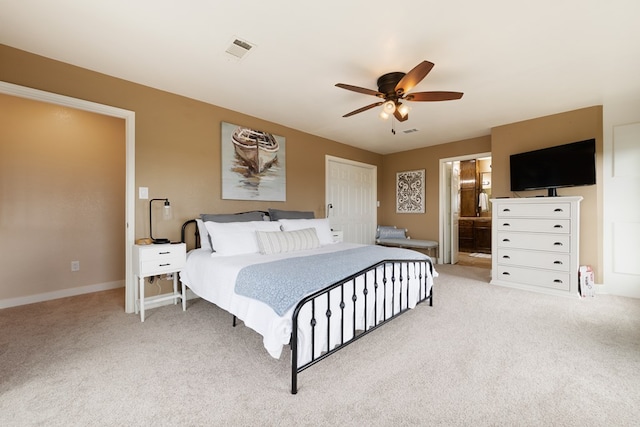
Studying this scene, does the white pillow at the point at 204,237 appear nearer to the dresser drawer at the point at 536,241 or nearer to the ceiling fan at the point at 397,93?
the ceiling fan at the point at 397,93

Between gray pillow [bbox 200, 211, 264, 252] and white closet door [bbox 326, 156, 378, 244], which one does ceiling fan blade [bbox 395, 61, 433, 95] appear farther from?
white closet door [bbox 326, 156, 378, 244]

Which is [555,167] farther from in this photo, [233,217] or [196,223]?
[196,223]

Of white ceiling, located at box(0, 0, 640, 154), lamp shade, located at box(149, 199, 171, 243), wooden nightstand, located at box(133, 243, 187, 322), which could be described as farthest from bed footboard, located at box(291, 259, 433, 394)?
lamp shade, located at box(149, 199, 171, 243)

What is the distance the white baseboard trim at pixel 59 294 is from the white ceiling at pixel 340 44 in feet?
8.83

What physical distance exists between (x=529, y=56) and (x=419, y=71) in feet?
3.84

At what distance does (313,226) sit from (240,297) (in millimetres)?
1750

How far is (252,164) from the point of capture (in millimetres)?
3973

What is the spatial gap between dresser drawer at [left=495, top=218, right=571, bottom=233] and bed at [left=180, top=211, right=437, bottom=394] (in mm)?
1795

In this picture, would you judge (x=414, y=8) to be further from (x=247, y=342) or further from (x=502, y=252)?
(x=502, y=252)

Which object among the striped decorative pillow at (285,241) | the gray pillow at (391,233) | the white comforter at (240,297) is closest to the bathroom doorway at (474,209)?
the gray pillow at (391,233)

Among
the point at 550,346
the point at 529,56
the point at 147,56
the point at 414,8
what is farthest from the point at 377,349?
the point at 147,56

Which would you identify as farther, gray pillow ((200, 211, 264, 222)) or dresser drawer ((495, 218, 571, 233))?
dresser drawer ((495, 218, 571, 233))

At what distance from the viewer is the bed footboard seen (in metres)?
1.71

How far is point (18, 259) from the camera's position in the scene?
10.3 ft
